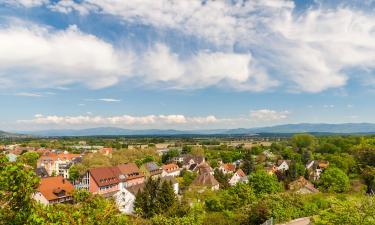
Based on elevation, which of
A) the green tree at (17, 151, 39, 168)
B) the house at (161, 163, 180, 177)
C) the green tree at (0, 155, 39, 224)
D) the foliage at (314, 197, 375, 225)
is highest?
the green tree at (17, 151, 39, 168)

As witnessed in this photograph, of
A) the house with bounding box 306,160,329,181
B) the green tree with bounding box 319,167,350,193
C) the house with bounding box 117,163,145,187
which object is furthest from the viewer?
the house with bounding box 306,160,329,181

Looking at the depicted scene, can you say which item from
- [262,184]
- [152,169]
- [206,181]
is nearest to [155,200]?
[262,184]

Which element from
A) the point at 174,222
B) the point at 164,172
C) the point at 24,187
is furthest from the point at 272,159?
the point at 24,187

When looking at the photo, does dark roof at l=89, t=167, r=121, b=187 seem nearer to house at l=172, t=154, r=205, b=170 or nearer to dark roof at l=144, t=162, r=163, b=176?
dark roof at l=144, t=162, r=163, b=176

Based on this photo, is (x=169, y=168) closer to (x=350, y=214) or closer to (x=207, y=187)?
(x=207, y=187)

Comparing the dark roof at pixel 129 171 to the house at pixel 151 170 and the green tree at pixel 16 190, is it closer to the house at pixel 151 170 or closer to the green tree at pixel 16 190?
the house at pixel 151 170

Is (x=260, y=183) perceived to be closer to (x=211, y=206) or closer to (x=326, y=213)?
(x=211, y=206)

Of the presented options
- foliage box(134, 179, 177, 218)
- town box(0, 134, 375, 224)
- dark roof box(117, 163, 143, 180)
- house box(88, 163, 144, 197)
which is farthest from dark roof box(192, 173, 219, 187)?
foliage box(134, 179, 177, 218)

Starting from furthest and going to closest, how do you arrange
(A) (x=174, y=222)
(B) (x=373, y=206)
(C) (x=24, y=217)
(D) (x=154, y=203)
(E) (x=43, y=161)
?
(E) (x=43, y=161) < (D) (x=154, y=203) < (A) (x=174, y=222) < (B) (x=373, y=206) < (C) (x=24, y=217)
